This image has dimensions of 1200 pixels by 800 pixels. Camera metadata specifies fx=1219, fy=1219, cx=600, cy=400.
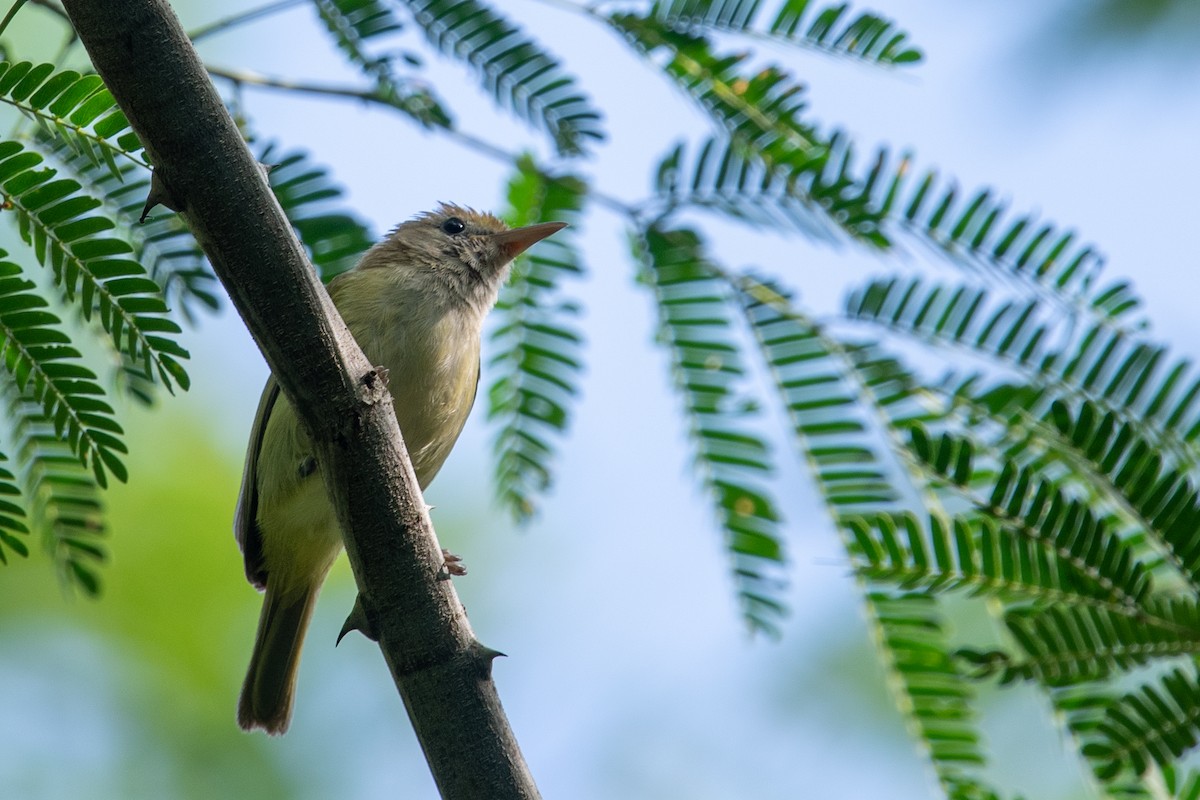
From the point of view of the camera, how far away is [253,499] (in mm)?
4023

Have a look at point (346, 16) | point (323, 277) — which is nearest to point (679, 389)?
point (323, 277)

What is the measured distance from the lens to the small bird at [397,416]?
378 centimetres

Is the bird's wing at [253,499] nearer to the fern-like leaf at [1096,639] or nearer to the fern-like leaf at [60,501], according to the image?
the fern-like leaf at [60,501]

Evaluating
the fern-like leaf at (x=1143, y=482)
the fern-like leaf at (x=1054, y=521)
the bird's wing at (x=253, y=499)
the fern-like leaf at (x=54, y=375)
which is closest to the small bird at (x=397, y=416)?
the bird's wing at (x=253, y=499)

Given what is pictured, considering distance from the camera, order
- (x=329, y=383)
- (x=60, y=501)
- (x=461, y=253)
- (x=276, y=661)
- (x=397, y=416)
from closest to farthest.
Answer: (x=329, y=383) < (x=60, y=501) < (x=397, y=416) < (x=276, y=661) < (x=461, y=253)

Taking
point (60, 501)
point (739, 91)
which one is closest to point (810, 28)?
point (739, 91)

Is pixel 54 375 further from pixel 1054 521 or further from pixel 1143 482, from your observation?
pixel 1143 482

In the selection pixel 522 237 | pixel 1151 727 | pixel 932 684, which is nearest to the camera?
pixel 1151 727

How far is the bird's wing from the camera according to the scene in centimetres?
392

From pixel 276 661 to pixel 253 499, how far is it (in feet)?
1.90

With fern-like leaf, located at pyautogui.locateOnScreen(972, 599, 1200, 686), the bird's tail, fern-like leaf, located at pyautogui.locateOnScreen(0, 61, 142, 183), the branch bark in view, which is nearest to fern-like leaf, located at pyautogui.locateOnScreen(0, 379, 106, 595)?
fern-like leaf, located at pyautogui.locateOnScreen(0, 61, 142, 183)

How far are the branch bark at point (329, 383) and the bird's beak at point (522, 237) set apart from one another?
1.73m

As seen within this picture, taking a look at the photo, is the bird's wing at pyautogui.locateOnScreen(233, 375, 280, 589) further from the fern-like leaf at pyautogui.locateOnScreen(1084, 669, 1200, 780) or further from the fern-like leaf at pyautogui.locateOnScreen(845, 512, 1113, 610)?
the fern-like leaf at pyautogui.locateOnScreen(1084, 669, 1200, 780)

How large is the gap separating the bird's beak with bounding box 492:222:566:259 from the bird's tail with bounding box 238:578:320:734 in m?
1.35
